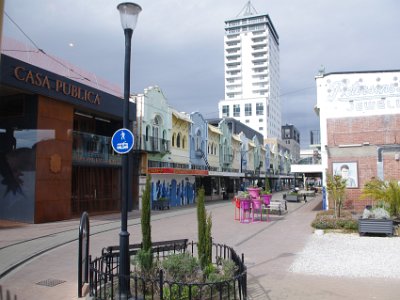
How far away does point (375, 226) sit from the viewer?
13.0m

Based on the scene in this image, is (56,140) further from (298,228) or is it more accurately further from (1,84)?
(298,228)

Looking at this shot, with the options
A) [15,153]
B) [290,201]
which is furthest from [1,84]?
[290,201]

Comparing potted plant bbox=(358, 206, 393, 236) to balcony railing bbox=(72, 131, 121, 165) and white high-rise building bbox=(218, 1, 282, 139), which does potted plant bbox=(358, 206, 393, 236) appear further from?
white high-rise building bbox=(218, 1, 282, 139)

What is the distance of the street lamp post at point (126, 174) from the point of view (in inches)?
223

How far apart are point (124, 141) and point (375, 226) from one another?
32.7 ft

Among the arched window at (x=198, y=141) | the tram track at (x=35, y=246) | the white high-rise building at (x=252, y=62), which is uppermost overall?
the white high-rise building at (x=252, y=62)

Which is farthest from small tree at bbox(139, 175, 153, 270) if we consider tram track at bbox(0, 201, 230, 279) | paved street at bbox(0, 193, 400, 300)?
tram track at bbox(0, 201, 230, 279)

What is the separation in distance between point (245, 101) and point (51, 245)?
326 ft

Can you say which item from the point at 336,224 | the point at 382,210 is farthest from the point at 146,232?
the point at 382,210

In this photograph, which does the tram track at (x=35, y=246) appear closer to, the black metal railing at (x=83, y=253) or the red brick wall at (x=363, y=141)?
the black metal railing at (x=83, y=253)

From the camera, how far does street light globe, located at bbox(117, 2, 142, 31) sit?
6.12m

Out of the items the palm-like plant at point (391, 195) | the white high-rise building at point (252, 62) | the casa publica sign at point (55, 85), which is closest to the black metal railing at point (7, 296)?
the casa publica sign at point (55, 85)

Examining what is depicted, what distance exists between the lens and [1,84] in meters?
16.1

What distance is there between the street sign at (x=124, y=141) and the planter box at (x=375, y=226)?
9.73 m
